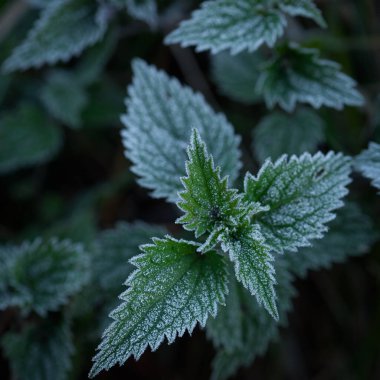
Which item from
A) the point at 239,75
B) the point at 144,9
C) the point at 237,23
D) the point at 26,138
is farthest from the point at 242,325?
the point at 26,138

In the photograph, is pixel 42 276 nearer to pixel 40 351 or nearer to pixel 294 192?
pixel 40 351

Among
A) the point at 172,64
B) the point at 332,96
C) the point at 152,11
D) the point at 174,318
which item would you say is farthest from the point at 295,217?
the point at 172,64

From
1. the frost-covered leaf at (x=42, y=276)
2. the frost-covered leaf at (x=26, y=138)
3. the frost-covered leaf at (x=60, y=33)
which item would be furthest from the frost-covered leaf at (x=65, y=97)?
the frost-covered leaf at (x=42, y=276)

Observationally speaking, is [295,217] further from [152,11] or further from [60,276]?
[152,11]

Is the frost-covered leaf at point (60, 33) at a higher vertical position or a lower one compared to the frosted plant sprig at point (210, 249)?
higher

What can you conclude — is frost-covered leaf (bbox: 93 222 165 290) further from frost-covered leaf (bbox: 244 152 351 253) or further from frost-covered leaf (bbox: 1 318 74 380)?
frost-covered leaf (bbox: 244 152 351 253)

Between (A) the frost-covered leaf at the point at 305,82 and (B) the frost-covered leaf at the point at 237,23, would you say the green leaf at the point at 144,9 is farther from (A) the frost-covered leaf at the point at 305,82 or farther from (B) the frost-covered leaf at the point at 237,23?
(A) the frost-covered leaf at the point at 305,82

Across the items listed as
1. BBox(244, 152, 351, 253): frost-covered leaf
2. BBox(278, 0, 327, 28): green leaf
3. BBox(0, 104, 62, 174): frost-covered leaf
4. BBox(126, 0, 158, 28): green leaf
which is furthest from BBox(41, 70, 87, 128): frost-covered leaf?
BBox(244, 152, 351, 253): frost-covered leaf
